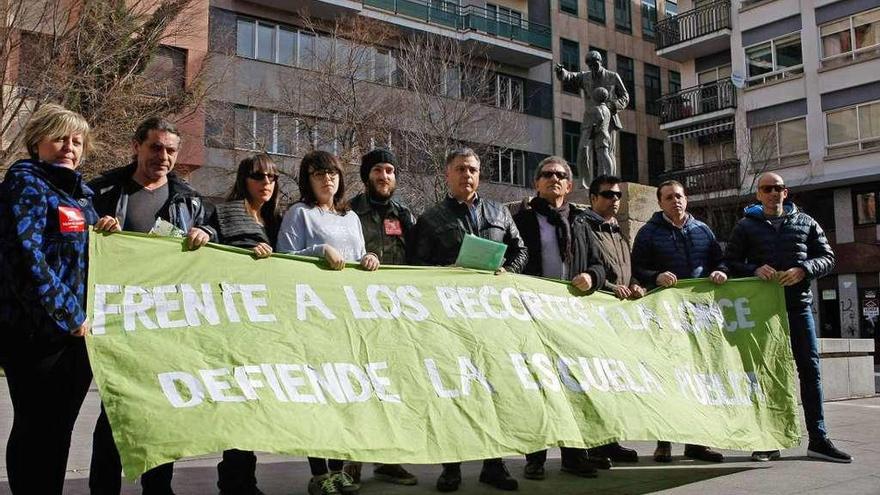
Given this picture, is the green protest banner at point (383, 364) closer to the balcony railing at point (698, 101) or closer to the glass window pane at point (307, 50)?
the glass window pane at point (307, 50)

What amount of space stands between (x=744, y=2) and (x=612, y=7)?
735 centimetres

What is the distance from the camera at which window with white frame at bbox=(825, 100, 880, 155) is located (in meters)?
26.8

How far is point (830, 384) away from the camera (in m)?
10.5

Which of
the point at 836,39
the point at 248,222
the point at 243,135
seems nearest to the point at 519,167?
the point at 836,39

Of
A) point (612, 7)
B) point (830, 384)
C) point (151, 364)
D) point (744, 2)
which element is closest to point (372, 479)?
point (151, 364)

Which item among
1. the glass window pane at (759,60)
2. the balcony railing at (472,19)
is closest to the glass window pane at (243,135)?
the balcony railing at (472,19)

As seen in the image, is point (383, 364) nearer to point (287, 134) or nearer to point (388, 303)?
point (388, 303)

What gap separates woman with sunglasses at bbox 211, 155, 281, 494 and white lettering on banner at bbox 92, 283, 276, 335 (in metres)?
0.28

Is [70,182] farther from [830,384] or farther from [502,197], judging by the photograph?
[502,197]

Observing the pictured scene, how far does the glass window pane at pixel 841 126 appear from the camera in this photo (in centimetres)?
2741

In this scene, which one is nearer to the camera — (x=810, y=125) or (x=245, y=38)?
(x=245, y=38)

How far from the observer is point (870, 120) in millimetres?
26891

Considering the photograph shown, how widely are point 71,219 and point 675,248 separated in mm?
4153

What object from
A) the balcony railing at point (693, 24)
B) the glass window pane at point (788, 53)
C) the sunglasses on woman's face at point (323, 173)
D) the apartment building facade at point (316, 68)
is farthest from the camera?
the balcony railing at point (693, 24)
